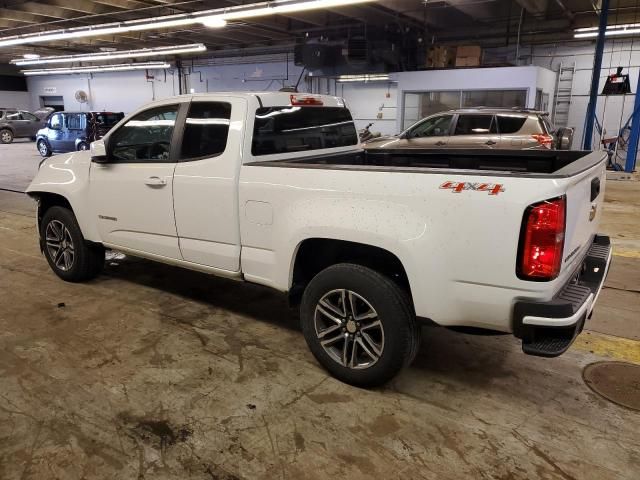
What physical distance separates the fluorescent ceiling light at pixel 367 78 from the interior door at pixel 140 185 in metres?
12.9

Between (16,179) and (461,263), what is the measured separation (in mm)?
→ 12796

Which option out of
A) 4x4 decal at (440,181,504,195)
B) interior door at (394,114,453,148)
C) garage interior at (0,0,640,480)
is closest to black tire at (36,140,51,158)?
garage interior at (0,0,640,480)

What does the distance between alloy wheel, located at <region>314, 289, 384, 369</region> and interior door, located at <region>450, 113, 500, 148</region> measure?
7.72 meters

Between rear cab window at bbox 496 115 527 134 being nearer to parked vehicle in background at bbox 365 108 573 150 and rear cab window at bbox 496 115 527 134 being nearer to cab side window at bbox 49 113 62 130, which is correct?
parked vehicle in background at bbox 365 108 573 150

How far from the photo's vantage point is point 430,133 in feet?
33.9

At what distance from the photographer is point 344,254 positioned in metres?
3.03

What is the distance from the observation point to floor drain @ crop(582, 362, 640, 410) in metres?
2.84

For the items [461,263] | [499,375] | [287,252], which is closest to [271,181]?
[287,252]

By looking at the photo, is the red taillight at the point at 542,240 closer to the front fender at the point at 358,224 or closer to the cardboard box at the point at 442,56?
the front fender at the point at 358,224

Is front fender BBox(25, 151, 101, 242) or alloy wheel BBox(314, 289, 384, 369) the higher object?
front fender BBox(25, 151, 101, 242)

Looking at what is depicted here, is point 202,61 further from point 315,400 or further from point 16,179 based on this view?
point 315,400

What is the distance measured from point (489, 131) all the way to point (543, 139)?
103cm

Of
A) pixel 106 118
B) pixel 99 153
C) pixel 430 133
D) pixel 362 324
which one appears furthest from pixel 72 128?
pixel 362 324

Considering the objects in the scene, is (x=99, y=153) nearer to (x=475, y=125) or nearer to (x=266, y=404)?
(x=266, y=404)
